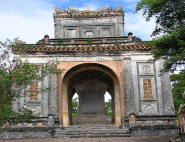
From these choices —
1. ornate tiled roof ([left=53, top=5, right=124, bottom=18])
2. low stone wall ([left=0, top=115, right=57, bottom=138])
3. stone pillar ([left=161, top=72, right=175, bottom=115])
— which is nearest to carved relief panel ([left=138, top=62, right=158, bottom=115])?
stone pillar ([left=161, top=72, right=175, bottom=115])

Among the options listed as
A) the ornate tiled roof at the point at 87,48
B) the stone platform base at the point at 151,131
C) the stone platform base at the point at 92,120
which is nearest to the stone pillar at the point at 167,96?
the stone platform base at the point at 151,131

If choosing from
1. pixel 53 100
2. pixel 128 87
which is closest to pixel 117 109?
pixel 128 87

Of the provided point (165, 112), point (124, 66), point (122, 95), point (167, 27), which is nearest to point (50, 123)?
point (122, 95)

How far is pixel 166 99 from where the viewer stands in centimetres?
1467

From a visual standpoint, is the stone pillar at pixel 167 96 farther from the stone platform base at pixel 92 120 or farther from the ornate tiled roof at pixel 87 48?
the stone platform base at pixel 92 120

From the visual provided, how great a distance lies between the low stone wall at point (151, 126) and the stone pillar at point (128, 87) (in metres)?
1.19

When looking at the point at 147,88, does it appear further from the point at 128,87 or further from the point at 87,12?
the point at 87,12

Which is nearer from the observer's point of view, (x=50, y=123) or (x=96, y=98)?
(x=50, y=123)

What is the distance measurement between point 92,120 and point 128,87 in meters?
6.31

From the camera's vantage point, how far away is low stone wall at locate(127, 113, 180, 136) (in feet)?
41.4

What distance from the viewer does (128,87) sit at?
14859mm

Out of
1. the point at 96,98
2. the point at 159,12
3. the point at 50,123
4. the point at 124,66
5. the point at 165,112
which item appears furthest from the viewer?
the point at 96,98

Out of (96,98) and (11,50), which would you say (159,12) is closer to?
(11,50)

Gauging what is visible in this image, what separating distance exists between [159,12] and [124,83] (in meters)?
7.72
